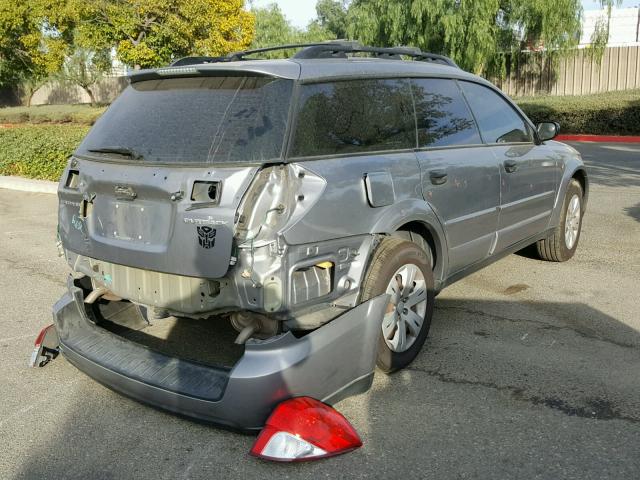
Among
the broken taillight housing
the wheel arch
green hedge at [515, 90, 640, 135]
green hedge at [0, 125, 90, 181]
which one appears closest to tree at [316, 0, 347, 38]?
Result: green hedge at [515, 90, 640, 135]

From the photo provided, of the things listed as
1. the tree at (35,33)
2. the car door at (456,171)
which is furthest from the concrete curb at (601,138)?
the tree at (35,33)

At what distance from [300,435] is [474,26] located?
24.8 meters

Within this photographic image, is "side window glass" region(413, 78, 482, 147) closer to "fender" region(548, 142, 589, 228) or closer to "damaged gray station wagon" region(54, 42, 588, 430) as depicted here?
"damaged gray station wagon" region(54, 42, 588, 430)

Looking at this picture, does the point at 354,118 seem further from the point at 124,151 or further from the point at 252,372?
the point at 252,372

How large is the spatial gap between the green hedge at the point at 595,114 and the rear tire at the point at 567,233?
1551 cm

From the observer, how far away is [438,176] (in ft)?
13.8

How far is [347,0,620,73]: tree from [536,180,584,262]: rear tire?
20.5 m

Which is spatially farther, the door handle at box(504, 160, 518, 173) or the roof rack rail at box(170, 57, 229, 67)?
the door handle at box(504, 160, 518, 173)

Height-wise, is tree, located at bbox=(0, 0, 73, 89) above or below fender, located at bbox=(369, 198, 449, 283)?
above

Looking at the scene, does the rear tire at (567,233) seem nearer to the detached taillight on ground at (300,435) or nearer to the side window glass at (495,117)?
the side window glass at (495,117)

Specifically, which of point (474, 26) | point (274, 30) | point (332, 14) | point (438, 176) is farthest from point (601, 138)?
point (332, 14)

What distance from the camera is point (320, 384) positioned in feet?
10.8

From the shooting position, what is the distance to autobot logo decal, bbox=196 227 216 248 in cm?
319

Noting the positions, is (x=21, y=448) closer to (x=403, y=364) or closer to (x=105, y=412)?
(x=105, y=412)
